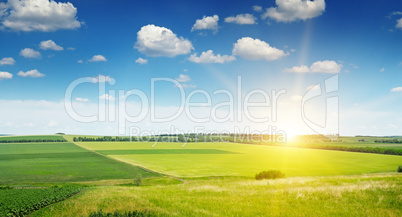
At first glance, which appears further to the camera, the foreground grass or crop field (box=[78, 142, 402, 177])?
crop field (box=[78, 142, 402, 177])

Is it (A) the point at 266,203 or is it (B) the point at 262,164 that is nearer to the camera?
(A) the point at 266,203

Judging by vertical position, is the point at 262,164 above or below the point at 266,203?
below

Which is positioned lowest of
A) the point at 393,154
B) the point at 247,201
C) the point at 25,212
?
the point at 393,154

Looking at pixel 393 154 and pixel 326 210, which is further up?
pixel 326 210

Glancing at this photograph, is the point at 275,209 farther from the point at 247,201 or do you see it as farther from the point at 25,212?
the point at 25,212

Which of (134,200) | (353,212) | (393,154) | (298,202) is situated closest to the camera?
(353,212)

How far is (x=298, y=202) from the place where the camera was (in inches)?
756

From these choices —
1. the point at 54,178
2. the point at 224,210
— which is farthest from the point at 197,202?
the point at 54,178

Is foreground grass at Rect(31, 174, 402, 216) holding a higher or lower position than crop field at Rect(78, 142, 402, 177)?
higher

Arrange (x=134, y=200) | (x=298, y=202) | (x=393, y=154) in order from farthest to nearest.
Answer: (x=393, y=154), (x=134, y=200), (x=298, y=202)

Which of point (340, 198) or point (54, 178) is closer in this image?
point (340, 198)

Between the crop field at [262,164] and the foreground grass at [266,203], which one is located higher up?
the foreground grass at [266,203]

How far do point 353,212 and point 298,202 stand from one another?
3.45 m

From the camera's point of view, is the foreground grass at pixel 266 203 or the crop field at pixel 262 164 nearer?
the foreground grass at pixel 266 203
